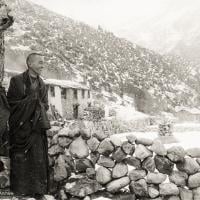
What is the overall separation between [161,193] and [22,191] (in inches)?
80.3

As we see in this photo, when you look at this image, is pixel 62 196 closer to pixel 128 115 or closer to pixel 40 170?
pixel 40 170

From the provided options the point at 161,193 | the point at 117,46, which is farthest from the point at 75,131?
the point at 117,46

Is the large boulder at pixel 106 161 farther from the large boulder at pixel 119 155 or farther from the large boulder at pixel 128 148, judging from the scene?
the large boulder at pixel 128 148

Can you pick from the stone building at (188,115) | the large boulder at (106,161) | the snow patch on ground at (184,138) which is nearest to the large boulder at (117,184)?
the large boulder at (106,161)

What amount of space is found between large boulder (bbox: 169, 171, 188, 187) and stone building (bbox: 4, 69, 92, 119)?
29219 mm

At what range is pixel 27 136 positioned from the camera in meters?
5.17

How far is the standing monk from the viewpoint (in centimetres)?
516

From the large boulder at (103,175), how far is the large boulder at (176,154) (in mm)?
964

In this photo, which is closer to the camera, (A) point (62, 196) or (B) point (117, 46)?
(A) point (62, 196)

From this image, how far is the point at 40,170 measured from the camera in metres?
5.25

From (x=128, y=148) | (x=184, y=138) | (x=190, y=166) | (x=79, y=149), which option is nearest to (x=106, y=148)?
(x=128, y=148)

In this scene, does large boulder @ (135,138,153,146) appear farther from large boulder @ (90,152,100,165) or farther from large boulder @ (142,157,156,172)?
large boulder @ (90,152,100,165)

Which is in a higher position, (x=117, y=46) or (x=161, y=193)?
(x=117, y=46)

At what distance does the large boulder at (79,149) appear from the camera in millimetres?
5820
